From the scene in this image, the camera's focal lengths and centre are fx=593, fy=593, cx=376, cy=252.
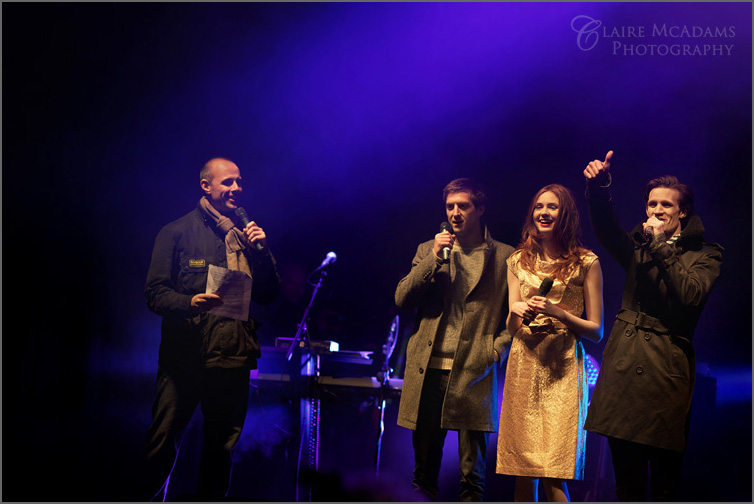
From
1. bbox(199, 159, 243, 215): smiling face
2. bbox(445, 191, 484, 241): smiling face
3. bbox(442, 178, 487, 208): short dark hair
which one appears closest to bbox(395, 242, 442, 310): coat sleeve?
bbox(445, 191, 484, 241): smiling face

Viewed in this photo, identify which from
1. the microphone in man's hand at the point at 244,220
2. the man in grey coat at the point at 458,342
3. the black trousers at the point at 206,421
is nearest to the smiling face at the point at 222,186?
the microphone in man's hand at the point at 244,220

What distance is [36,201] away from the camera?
4098mm

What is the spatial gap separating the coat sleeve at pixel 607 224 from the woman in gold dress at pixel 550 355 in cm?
11

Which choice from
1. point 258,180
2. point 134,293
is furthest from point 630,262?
point 134,293

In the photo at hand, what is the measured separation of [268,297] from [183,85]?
182cm

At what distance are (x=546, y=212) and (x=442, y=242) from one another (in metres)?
0.52

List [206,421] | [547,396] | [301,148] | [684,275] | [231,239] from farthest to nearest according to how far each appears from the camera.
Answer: [301,148] < [231,239] < [206,421] < [547,396] < [684,275]

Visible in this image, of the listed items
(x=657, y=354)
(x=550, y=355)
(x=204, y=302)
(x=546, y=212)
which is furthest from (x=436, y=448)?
(x=204, y=302)

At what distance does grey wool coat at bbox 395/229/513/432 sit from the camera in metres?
2.84

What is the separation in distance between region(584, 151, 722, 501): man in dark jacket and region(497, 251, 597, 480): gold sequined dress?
0.11 meters

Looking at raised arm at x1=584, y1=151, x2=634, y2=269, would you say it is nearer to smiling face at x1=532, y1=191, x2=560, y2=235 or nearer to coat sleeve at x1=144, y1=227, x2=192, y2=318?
smiling face at x1=532, y1=191, x2=560, y2=235

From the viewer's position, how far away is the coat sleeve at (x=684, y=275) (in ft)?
8.11

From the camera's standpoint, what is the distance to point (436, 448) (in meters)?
2.88

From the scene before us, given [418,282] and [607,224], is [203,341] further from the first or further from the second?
[607,224]
